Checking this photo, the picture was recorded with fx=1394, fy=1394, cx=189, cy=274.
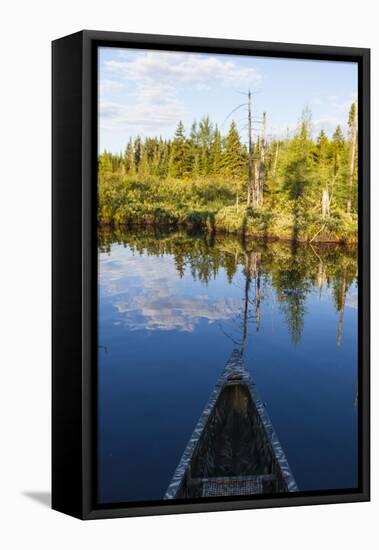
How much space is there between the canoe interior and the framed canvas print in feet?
0.05

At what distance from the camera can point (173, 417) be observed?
9.45 metres

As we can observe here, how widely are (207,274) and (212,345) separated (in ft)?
1.60

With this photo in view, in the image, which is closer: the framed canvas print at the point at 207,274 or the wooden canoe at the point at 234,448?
the framed canvas print at the point at 207,274

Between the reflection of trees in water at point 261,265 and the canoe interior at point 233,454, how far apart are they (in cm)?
46

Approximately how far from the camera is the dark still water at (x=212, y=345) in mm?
9273

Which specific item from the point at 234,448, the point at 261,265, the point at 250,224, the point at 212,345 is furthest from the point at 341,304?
the point at 234,448

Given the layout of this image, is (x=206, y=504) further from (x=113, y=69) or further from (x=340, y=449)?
(x=113, y=69)

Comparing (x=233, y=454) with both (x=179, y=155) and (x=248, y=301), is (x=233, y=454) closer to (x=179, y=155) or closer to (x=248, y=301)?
(x=248, y=301)

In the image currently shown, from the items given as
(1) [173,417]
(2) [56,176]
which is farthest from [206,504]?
(2) [56,176]

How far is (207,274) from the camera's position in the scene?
9.57 metres

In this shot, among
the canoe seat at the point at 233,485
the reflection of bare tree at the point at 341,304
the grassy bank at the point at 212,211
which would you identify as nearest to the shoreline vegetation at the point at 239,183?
the grassy bank at the point at 212,211

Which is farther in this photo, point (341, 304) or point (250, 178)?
point (341, 304)

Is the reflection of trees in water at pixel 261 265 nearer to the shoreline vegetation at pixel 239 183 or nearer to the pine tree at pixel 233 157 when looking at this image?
the shoreline vegetation at pixel 239 183

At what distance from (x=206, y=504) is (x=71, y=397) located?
1.17m
